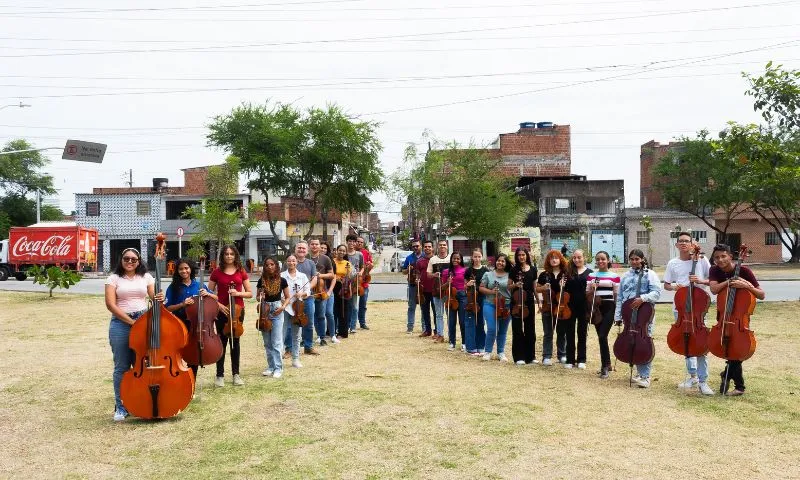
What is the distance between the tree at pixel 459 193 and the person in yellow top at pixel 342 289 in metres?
30.5

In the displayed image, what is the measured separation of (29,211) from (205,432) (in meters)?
59.1

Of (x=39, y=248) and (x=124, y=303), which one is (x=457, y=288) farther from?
(x=39, y=248)

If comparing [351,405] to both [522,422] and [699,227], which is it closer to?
[522,422]

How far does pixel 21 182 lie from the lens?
194 feet

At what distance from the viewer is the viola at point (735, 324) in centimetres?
765

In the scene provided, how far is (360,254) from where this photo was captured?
14.0 metres

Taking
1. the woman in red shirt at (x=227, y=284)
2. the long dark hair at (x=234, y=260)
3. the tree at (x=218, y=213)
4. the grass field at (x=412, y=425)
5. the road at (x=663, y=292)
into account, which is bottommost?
the road at (x=663, y=292)

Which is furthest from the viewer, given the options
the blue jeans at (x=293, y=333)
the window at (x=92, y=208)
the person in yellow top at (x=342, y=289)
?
the window at (x=92, y=208)

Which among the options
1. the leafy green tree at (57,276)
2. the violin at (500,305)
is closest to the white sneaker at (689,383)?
the violin at (500,305)

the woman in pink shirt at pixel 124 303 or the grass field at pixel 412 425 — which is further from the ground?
the woman in pink shirt at pixel 124 303

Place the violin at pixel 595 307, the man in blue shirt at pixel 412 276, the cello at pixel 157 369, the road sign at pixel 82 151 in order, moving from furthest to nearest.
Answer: the road sign at pixel 82 151, the man in blue shirt at pixel 412 276, the violin at pixel 595 307, the cello at pixel 157 369

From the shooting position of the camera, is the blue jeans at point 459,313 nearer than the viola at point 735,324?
No

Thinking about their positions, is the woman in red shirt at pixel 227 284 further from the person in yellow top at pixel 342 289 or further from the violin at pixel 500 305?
the person in yellow top at pixel 342 289

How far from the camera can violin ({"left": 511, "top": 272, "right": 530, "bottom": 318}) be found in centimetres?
996
